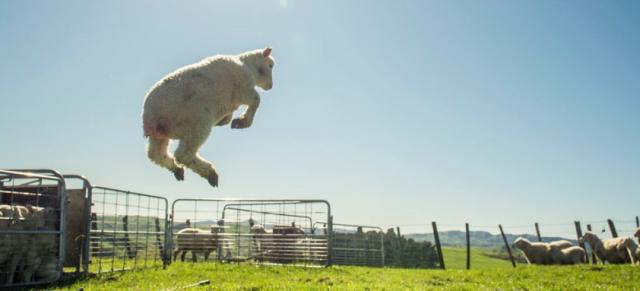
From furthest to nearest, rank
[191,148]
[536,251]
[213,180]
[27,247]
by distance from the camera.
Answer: [536,251] < [27,247] < [213,180] < [191,148]

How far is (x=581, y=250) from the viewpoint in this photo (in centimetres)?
2050

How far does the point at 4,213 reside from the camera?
23.0 feet

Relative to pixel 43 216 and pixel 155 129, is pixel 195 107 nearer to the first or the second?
pixel 155 129

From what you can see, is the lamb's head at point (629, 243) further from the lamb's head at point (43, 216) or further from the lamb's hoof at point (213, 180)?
the lamb's hoof at point (213, 180)

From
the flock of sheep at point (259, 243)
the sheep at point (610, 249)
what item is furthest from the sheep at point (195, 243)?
the sheep at point (610, 249)

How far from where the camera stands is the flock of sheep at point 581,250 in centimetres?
1953

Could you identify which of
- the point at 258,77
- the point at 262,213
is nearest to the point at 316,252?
the point at 262,213

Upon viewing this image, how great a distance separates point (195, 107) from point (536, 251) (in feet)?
69.8

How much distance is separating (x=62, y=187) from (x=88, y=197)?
83cm

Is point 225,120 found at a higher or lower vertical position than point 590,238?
higher

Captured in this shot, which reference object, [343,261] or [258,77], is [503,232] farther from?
[258,77]

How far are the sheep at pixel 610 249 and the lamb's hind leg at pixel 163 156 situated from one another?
67.1 feet

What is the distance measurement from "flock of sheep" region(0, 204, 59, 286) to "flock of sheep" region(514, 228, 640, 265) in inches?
749

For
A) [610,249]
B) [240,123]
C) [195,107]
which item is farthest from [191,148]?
[610,249]
